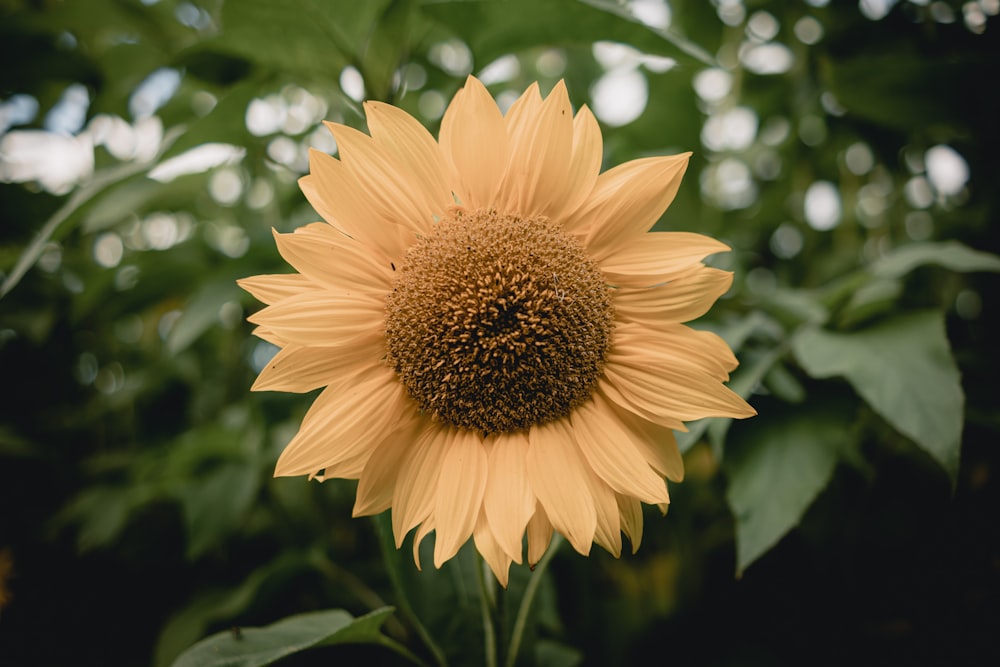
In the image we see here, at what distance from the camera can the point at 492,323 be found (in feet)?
2.13

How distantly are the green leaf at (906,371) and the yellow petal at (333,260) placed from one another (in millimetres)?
587

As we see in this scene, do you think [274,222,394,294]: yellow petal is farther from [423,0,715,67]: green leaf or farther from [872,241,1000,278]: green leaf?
[872,241,1000,278]: green leaf

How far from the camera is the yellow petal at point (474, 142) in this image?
606mm

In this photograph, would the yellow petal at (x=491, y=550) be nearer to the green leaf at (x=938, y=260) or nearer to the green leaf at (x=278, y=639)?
the green leaf at (x=278, y=639)

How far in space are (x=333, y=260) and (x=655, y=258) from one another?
0.36 meters

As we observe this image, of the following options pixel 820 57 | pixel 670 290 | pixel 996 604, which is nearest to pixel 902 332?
pixel 670 290

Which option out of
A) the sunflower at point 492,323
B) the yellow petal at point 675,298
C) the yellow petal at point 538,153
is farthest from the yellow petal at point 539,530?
the yellow petal at point 538,153

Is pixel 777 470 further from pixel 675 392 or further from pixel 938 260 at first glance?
pixel 938 260

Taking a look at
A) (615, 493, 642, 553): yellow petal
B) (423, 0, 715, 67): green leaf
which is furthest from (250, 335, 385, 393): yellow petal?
(423, 0, 715, 67): green leaf

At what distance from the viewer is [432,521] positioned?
633 mm

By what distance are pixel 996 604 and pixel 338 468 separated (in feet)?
3.98

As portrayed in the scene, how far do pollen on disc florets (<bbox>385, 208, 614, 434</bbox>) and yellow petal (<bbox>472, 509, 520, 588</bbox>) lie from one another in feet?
0.36

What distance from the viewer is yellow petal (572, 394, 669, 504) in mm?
586

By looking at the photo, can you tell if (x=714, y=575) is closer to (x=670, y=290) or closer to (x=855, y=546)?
(x=855, y=546)
